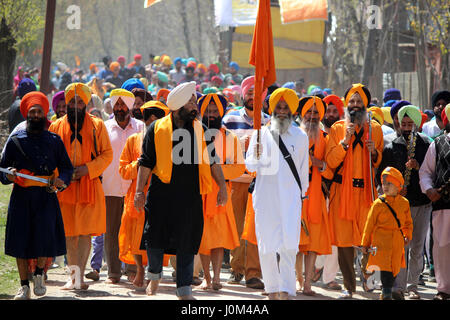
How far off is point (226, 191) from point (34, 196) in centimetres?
184

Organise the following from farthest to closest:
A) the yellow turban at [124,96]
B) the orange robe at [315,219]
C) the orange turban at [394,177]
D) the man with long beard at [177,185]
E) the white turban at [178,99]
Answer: the yellow turban at [124,96] < the orange robe at [315,219] < the orange turban at [394,177] < the white turban at [178,99] < the man with long beard at [177,185]

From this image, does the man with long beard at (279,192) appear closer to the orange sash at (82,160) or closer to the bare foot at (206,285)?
the bare foot at (206,285)

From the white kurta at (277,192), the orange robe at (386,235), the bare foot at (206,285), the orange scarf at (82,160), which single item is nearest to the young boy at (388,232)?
the orange robe at (386,235)

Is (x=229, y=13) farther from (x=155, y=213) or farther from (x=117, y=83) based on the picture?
(x=155, y=213)

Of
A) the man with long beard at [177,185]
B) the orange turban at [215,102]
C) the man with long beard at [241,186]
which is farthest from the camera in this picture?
the man with long beard at [241,186]

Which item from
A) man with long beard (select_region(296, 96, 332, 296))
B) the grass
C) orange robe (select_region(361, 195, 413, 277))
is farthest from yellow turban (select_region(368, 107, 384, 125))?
the grass

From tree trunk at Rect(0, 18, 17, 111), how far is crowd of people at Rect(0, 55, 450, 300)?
7.15m

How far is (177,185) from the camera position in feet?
28.5

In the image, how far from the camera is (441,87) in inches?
791

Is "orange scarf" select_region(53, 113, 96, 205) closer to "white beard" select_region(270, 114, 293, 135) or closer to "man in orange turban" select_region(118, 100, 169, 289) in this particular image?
"man in orange turban" select_region(118, 100, 169, 289)

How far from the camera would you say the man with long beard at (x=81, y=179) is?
31.7ft

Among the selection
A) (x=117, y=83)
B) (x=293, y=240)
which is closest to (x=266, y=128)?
(x=293, y=240)

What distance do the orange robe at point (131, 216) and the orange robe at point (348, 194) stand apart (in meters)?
1.94

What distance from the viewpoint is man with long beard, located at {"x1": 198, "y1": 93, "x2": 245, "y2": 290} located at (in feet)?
33.2
